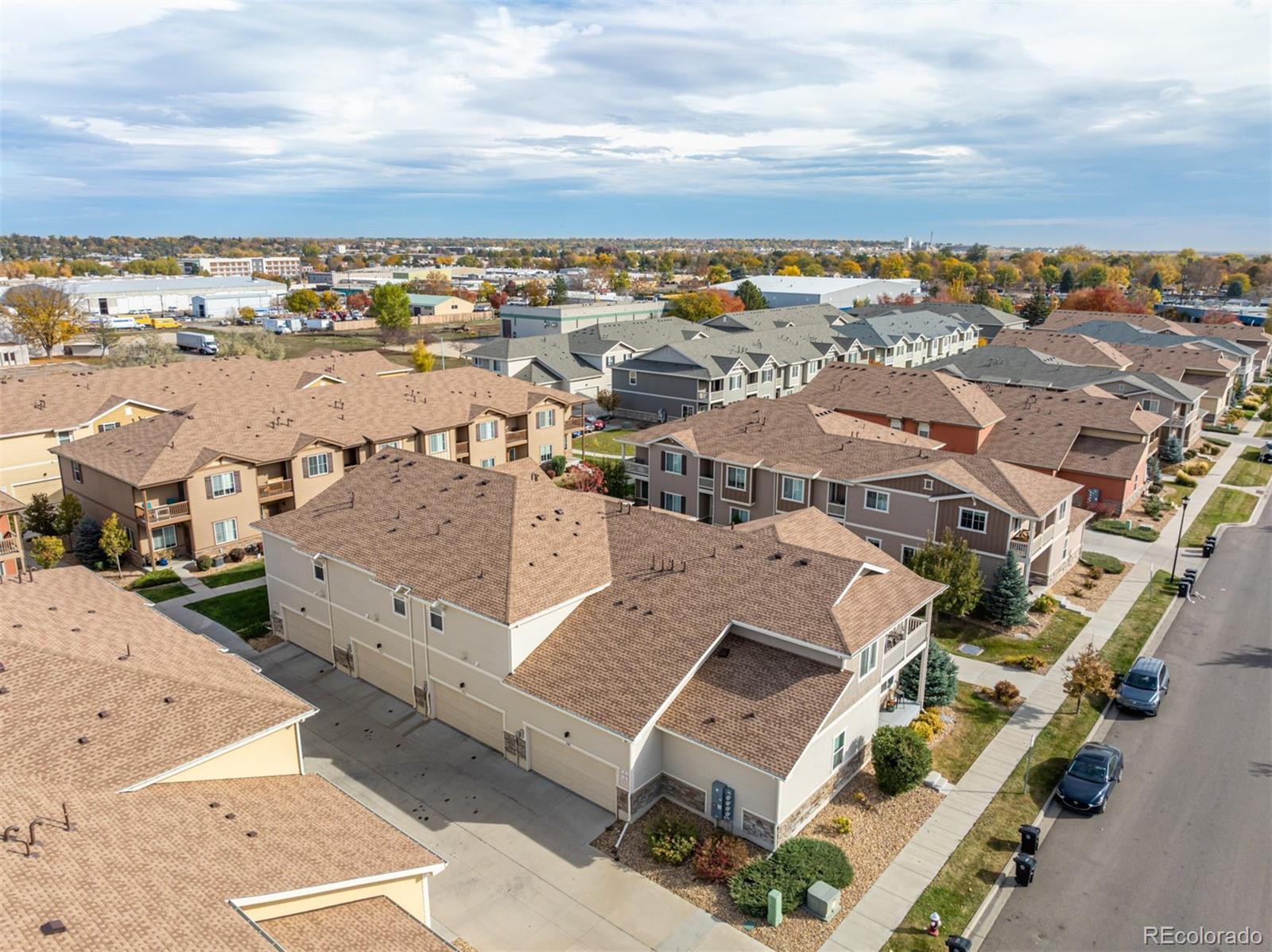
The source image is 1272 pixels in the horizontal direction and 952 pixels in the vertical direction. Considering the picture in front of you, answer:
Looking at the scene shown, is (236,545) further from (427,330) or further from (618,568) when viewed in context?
(427,330)

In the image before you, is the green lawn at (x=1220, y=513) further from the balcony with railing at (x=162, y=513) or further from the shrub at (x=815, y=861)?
the balcony with railing at (x=162, y=513)

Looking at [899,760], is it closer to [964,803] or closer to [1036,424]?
[964,803]

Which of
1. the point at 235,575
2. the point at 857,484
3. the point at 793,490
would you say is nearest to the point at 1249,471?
the point at 857,484

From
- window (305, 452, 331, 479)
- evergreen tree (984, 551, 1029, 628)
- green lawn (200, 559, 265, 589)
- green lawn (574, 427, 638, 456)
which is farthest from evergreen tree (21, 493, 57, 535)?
evergreen tree (984, 551, 1029, 628)

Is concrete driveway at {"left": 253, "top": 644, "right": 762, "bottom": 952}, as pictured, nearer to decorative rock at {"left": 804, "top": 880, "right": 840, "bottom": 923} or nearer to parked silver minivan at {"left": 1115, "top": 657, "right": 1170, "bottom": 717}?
decorative rock at {"left": 804, "top": 880, "right": 840, "bottom": 923}

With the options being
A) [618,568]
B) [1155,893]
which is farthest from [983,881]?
[618,568]

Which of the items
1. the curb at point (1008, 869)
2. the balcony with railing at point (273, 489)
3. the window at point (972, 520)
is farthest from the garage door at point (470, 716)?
the window at point (972, 520)
